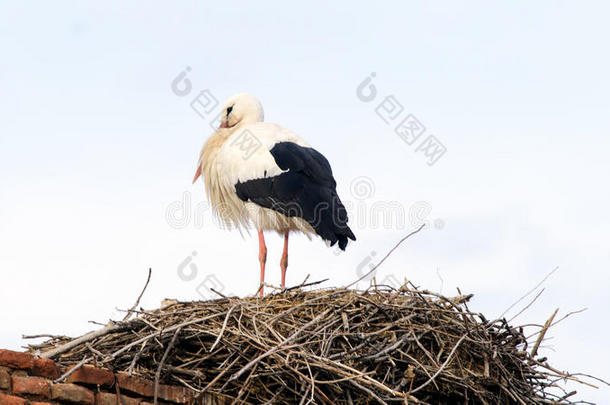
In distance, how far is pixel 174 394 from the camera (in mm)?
3967

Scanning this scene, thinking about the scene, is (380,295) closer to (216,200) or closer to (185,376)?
(185,376)

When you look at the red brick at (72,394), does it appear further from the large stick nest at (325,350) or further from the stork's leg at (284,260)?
the stork's leg at (284,260)

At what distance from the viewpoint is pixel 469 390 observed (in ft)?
14.3

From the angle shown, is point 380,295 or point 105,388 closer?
point 105,388

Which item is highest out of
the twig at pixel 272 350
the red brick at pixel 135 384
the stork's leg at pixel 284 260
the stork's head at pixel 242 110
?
the stork's head at pixel 242 110

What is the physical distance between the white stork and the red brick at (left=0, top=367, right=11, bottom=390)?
3189mm

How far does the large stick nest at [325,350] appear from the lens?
396 cm

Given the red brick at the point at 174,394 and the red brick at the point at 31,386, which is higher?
the red brick at the point at 174,394

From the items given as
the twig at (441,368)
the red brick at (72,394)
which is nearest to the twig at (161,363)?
the red brick at (72,394)

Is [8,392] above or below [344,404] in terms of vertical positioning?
below

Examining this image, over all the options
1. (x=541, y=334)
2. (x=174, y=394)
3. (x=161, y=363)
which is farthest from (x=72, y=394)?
(x=541, y=334)

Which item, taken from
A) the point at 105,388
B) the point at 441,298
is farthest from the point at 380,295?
Answer: the point at 105,388

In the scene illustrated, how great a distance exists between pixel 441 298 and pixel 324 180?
2.25 m

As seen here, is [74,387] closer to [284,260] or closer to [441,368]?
[441,368]
